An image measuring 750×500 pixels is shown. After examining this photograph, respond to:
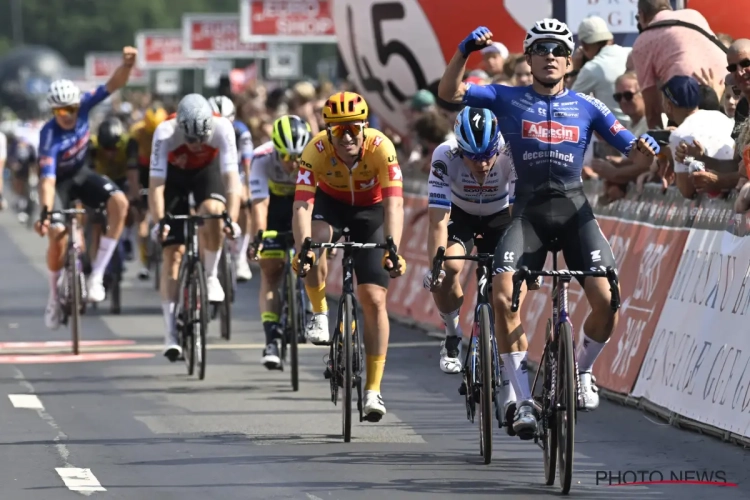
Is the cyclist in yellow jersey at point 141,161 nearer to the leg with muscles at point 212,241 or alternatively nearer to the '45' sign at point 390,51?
the '45' sign at point 390,51

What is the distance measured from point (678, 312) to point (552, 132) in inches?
95.9

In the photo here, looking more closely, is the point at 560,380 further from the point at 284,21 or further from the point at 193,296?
the point at 284,21

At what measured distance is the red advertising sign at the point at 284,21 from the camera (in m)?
46.7

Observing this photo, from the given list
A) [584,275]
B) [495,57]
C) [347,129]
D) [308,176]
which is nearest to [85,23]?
[495,57]

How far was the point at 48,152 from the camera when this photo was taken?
1605cm

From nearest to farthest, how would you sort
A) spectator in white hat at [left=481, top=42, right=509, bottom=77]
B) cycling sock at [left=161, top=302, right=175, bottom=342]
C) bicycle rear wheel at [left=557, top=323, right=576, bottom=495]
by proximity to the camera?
1. bicycle rear wheel at [left=557, top=323, right=576, bottom=495]
2. cycling sock at [left=161, top=302, right=175, bottom=342]
3. spectator in white hat at [left=481, top=42, right=509, bottom=77]

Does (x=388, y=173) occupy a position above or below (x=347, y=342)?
above

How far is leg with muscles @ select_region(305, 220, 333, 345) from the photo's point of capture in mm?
11445

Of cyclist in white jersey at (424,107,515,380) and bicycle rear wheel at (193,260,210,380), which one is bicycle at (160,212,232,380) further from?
cyclist in white jersey at (424,107,515,380)

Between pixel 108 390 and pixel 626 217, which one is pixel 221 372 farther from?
pixel 626 217

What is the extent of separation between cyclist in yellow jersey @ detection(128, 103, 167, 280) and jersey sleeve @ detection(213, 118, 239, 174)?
19.7 feet

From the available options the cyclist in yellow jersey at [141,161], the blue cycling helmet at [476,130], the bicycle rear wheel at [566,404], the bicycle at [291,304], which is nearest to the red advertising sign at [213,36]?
the cyclist in yellow jersey at [141,161]

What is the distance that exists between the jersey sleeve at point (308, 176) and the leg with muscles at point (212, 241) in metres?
3.15

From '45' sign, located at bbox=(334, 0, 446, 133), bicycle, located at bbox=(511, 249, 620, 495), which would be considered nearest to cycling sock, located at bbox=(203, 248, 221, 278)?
bicycle, located at bbox=(511, 249, 620, 495)
